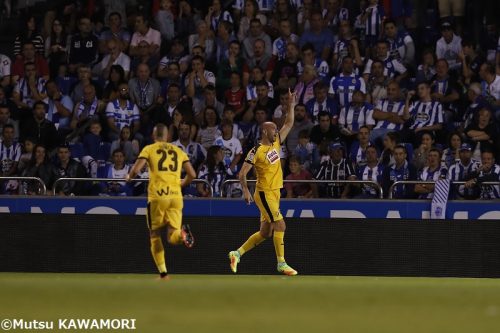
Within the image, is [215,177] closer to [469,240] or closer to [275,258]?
[275,258]

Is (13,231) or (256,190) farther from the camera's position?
(13,231)

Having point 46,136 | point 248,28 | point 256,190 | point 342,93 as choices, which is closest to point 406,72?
point 342,93

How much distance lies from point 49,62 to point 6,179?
4980 mm

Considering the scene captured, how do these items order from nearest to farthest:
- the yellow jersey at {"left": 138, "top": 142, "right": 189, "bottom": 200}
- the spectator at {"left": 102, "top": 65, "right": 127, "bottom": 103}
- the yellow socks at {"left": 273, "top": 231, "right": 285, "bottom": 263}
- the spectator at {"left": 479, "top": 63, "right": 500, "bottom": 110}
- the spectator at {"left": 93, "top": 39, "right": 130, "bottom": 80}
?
1. the yellow jersey at {"left": 138, "top": 142, "right": 189, "bottom": 200}
2. the yellow socks at {"left": 273, "top": 231, "right": 285, "bottom": 263}
3. the spectator at {"left": 479, "top": 63, "right": 500, "bottom": 110}
4. the spectator at {"left": 102, "top": 65, "right": 127, "bottom": 103}
5. the spectator at {"left": 93, "top": 39, "right": 130, "bottom": 80}

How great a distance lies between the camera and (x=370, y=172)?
62.5 feet

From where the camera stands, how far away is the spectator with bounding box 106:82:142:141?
21.0m

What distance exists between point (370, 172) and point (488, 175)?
6.44 feet

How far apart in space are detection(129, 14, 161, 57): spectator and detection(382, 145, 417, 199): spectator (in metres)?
6.11

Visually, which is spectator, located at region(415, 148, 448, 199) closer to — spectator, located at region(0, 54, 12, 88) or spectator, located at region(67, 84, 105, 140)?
spectator, located at region(67, 84, 105, 140)

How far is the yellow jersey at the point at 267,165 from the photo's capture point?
1750 cm

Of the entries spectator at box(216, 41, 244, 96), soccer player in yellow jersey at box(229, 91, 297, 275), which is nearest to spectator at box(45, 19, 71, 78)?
spectator at box(216, 41, 244, 96)

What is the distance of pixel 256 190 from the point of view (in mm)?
17609

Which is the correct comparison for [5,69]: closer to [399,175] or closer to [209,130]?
[209,130]

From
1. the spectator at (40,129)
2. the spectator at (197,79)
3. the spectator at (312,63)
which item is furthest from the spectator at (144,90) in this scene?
the spectator at (312,63)
